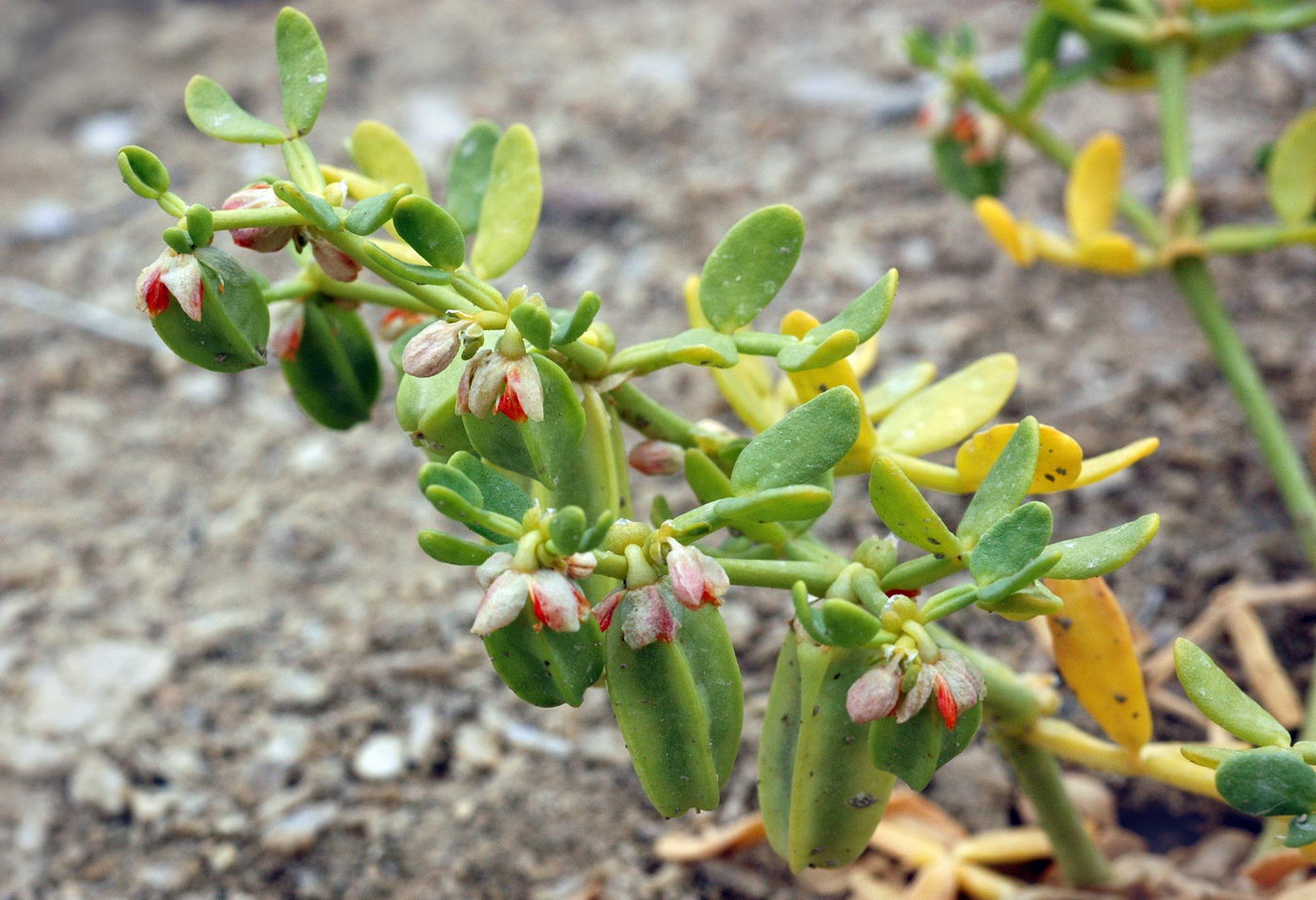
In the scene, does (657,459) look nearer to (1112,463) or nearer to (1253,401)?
(1112,463)

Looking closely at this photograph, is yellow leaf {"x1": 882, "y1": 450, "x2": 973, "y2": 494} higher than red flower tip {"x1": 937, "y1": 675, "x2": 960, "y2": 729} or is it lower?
lower

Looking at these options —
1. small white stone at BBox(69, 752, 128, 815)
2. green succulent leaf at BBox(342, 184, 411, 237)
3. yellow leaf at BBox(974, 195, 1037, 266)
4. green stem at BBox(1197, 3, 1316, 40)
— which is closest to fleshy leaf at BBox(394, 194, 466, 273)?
green succulent leaf at BBox(342, 184, 411, 237)

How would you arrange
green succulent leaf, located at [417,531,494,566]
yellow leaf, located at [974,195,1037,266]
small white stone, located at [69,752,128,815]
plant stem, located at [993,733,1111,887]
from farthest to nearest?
small white stone, located at [69,752,128,815] → yellow leaf, located at [974,195,1037,266] → plant stem, located at [993,733,1111,887] → green succulent leaf, located at [417,531,494,566]

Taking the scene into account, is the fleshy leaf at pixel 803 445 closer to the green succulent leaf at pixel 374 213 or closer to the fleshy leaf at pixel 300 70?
the green succulent leaf at pixel 374 213

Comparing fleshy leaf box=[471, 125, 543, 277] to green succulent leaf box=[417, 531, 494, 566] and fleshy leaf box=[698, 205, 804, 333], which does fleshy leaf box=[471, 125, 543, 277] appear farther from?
green succulent leaf box=[417, 531, 494, 566]

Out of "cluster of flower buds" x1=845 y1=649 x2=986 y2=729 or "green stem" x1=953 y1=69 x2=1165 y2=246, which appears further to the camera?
"green stem" x1=953 y1=69 x2=1165 y2=246

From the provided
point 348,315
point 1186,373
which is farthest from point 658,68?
point 348,315
